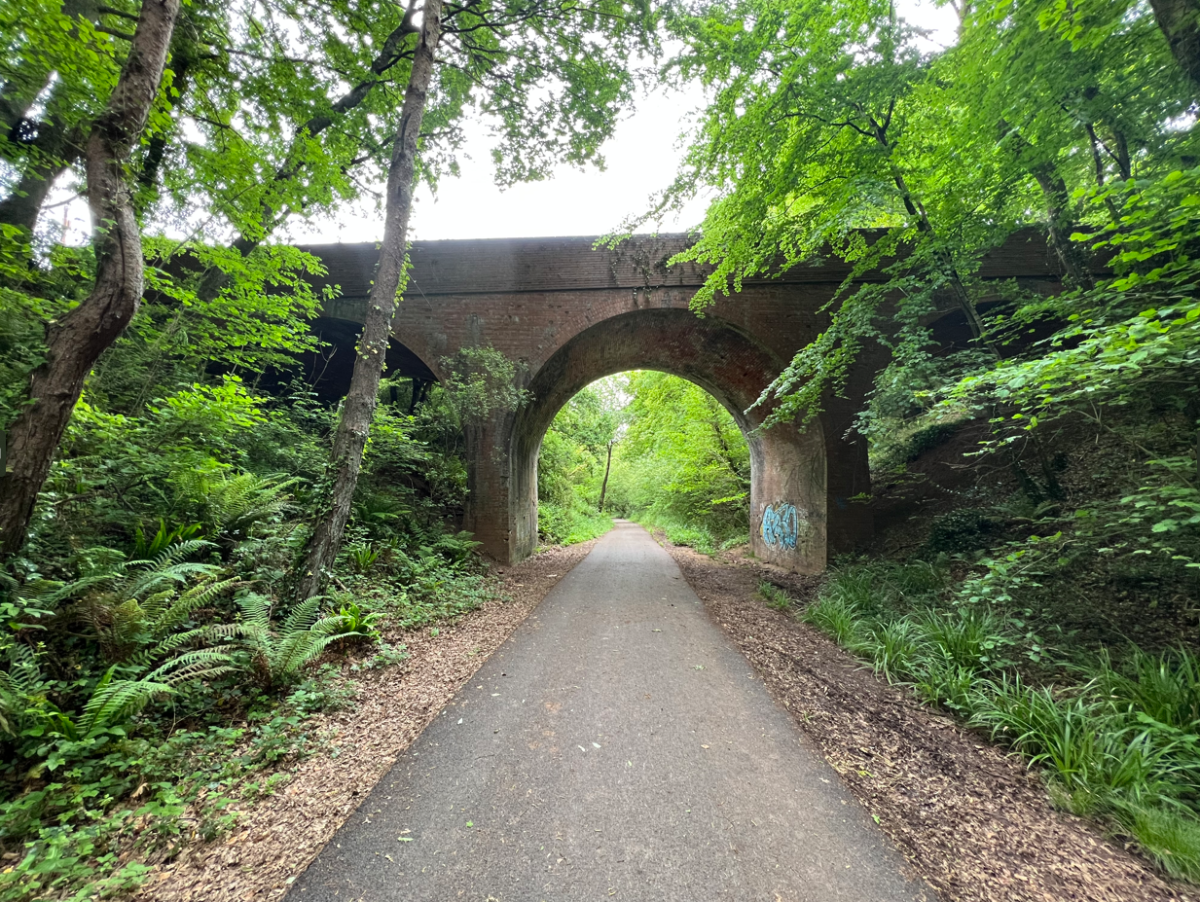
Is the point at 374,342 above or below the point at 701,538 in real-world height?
above

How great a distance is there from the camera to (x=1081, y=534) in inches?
133

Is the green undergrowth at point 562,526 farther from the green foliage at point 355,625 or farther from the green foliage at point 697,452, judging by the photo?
the green foliage at point 355,625

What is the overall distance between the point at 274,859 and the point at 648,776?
1.81 meters

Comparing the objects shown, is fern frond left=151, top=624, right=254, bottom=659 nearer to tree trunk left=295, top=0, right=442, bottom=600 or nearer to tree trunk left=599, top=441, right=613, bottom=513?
tree trunk left=295, top=0, right=442, bottom=600

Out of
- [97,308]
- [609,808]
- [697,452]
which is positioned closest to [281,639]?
[97,308]

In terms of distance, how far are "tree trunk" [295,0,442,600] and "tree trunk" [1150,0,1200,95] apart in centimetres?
711

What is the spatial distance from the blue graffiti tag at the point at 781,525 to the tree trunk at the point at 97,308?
10222 mm

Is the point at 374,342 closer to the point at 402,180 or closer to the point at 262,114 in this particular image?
the point at 402,180

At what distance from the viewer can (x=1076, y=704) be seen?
9.37 feet

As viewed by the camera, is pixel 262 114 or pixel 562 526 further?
pixel 562 526

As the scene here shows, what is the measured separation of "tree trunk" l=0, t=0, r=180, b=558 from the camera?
10.1ft

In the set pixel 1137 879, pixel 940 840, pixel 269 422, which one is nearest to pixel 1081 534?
pixel 1137 879

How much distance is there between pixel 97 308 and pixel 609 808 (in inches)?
190

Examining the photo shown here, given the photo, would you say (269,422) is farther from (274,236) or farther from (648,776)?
(648,776)
